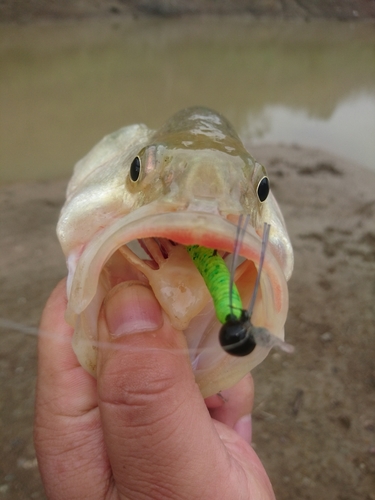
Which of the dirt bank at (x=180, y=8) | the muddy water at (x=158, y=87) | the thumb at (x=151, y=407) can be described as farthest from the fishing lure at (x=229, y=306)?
the dirt bank at (x=180, y=8)

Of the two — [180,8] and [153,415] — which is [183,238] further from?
[180,8]

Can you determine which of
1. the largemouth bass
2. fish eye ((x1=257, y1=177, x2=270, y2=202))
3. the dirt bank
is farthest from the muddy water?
fish eye ((x1=257, y1=177, x2=270, y2=202))

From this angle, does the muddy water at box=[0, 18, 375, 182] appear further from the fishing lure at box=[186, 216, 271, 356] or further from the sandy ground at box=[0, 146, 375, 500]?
the fishing lure at box=[186, 216, 271, 356]

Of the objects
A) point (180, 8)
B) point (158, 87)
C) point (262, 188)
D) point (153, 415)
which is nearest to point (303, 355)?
point (262, 188)

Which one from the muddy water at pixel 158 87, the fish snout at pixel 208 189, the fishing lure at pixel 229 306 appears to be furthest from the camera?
the muddy water at pixel 158 87

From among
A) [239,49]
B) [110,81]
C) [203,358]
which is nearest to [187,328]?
[203,358]

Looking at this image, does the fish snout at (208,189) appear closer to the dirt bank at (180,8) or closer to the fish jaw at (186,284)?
the fish jaw at (186,284)

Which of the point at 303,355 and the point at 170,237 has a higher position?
the point at 170,237
